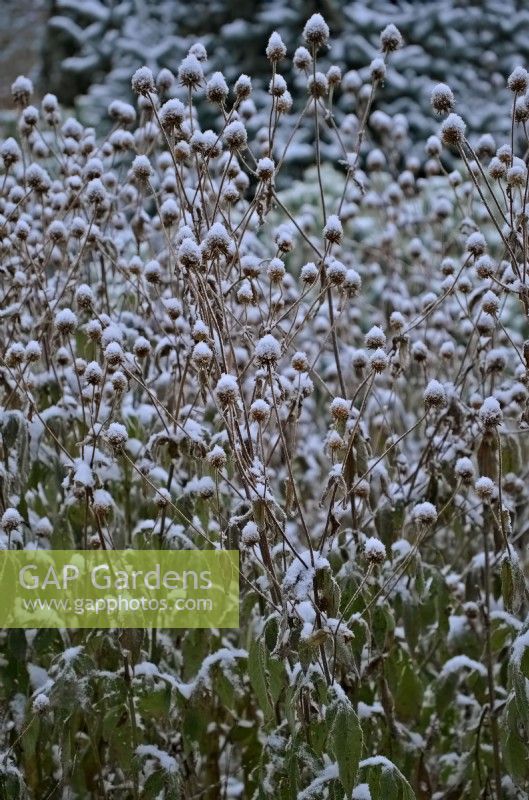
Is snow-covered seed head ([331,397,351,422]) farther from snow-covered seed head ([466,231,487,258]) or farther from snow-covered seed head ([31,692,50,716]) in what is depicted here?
snow-covered seed head ([31,692,50,716])

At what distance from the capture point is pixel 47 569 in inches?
86.1

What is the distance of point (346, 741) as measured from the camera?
1.68 metres

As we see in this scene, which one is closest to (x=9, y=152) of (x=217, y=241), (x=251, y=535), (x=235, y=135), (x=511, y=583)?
(x=235, y=135)

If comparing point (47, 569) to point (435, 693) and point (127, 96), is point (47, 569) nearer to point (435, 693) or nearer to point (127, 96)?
point (435, 693)

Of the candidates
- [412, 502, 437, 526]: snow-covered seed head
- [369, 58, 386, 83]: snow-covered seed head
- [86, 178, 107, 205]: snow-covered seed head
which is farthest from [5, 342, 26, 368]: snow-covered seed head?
[369, 58, 386, 83]: snow-covered seed head

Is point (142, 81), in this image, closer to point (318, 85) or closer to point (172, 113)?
point (172, 113)

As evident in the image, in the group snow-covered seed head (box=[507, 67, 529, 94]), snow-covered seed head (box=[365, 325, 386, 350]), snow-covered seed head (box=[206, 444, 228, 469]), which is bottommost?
snow-covered seed head (box=[206, 444, 228, 469])

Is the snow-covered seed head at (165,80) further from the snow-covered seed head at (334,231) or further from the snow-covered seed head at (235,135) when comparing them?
the snow-covered seed head at (334,231)

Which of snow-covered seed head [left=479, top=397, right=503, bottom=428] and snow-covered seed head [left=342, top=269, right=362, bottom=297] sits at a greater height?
snow-covered seed head [left=342, top=269, right=362, bottom=297]

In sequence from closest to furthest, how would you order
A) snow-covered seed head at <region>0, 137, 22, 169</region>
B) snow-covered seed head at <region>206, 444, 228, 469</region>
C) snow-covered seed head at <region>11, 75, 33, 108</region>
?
1. snow-covered seed head at <region>206, 444, 228, 469</region>
2. snow-covered seed head at <region>0, 137, 22, 169</region>
3. snow-covered seed head at <region>11, 75, 33, 108</region>

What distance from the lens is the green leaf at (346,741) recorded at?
5.49 ft

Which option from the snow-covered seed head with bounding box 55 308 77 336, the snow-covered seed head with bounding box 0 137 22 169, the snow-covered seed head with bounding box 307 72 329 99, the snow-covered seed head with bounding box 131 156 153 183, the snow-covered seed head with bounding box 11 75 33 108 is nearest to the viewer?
the snow-covered seed head with bounding box 55 308 77 336

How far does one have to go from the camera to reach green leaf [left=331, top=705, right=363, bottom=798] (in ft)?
5.49

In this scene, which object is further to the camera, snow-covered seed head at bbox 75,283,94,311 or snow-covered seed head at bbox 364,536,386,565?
snow-covered seed head at bbox 75,283,94,311
